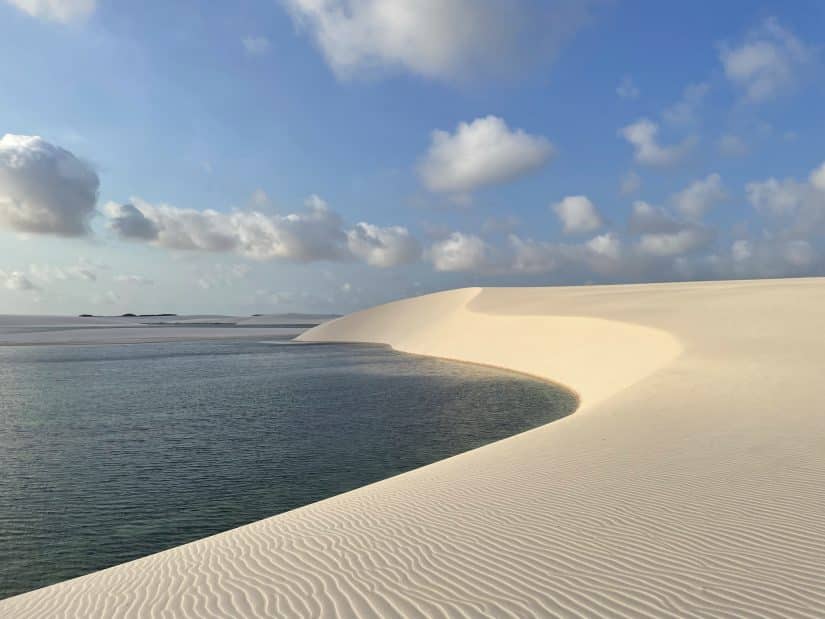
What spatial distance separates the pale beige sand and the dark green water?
1870 mm

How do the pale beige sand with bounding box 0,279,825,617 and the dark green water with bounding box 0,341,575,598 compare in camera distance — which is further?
the dark green water with bounding box 0,341,575,598

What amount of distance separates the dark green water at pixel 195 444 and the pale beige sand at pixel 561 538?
1.87m

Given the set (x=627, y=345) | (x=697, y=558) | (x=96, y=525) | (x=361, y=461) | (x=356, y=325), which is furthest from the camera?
(x=356, y=325)

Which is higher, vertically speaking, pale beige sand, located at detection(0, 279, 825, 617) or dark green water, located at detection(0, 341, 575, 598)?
pale beige sand, located at detection(0, 279, 825, 617)

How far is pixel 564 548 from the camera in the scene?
5516 mm

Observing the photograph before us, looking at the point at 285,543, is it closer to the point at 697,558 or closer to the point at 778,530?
the point at 697,558

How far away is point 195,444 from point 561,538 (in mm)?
11198

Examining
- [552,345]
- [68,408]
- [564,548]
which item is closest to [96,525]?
[564,548]

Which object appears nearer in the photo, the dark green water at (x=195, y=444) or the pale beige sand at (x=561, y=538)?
the pale beige sand at (x=561, y=538)

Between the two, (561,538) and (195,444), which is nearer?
(561,538)

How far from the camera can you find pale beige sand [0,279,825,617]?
453cm

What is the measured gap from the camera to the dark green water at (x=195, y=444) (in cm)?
861

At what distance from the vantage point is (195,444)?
1423 centimetres

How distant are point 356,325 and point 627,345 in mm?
43490
